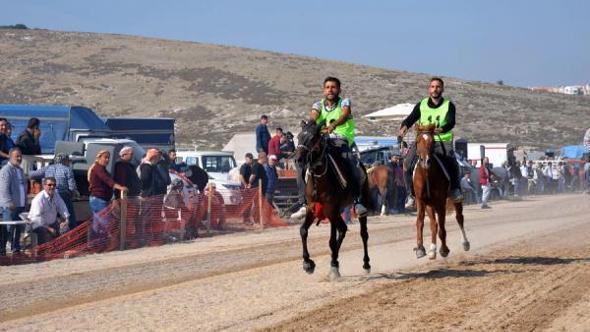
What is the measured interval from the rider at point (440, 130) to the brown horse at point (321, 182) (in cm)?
193

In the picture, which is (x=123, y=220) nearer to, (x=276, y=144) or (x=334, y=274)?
(x=334, y=274)

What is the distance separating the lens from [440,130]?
592 inches

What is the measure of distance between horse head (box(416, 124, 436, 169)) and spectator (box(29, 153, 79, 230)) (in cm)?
809

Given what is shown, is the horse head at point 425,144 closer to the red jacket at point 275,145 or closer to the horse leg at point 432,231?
the horse leg at point 432,231

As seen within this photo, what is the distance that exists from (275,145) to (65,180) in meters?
11.2

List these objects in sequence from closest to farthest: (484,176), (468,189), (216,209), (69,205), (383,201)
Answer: (69,205), (216,209), (383,201), (484,176), (468,189)

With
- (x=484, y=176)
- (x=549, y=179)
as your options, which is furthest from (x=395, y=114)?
(x=549, y=179)

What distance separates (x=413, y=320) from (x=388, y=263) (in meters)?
5.77

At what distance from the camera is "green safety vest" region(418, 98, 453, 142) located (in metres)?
15.3

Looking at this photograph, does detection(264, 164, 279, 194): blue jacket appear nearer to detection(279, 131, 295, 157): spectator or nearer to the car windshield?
detection(279, 131, 295, 157): spectator

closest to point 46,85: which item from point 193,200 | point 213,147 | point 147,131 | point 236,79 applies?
point 236,79

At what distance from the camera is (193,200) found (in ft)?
78.6

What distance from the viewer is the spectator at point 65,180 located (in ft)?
65.7

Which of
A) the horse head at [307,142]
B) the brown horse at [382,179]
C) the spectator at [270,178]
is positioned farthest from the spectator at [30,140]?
the horse head at [307,142]
